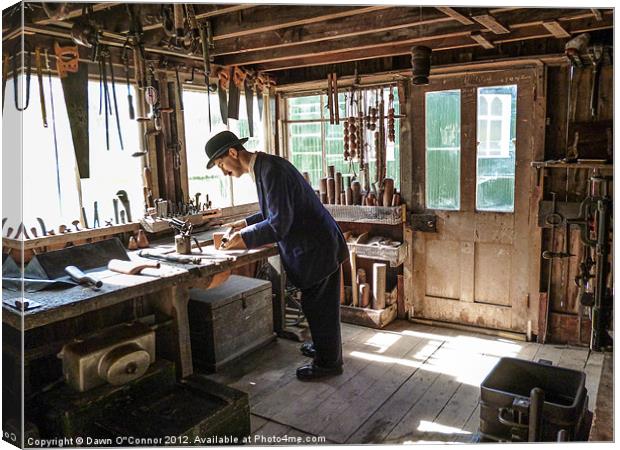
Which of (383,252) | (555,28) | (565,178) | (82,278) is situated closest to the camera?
(82,278)

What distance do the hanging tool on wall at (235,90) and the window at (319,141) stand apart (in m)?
0.70

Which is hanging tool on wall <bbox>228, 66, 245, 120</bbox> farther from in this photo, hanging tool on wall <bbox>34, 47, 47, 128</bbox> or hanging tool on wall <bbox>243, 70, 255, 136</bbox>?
hanging tool on wall <bbox>34, 47, 47, 128</bbox>

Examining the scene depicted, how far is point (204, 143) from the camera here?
13.8 feet

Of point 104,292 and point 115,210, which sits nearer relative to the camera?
point 104,292

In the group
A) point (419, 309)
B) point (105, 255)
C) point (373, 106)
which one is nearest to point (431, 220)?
point (419, 309)

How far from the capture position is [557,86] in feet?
12.8

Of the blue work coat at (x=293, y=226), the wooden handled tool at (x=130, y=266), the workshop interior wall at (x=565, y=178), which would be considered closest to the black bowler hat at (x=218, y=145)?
the blue work coat at (x=293, y=226)

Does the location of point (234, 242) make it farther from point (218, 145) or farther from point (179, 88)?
point (179, 88)

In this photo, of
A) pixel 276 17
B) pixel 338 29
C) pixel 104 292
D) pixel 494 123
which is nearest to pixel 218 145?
pixel 276 17

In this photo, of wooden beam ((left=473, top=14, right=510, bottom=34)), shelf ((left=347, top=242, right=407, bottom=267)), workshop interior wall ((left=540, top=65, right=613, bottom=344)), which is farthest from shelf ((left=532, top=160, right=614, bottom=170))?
shelf ((left=347, top=242, right=407, bottom=267))

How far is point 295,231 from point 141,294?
3.51 ft

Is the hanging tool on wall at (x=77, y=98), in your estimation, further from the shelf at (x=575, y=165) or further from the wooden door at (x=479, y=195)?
the shelf at (x=575, y=165)

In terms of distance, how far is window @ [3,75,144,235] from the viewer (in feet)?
9.38

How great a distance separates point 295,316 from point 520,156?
2323mm
